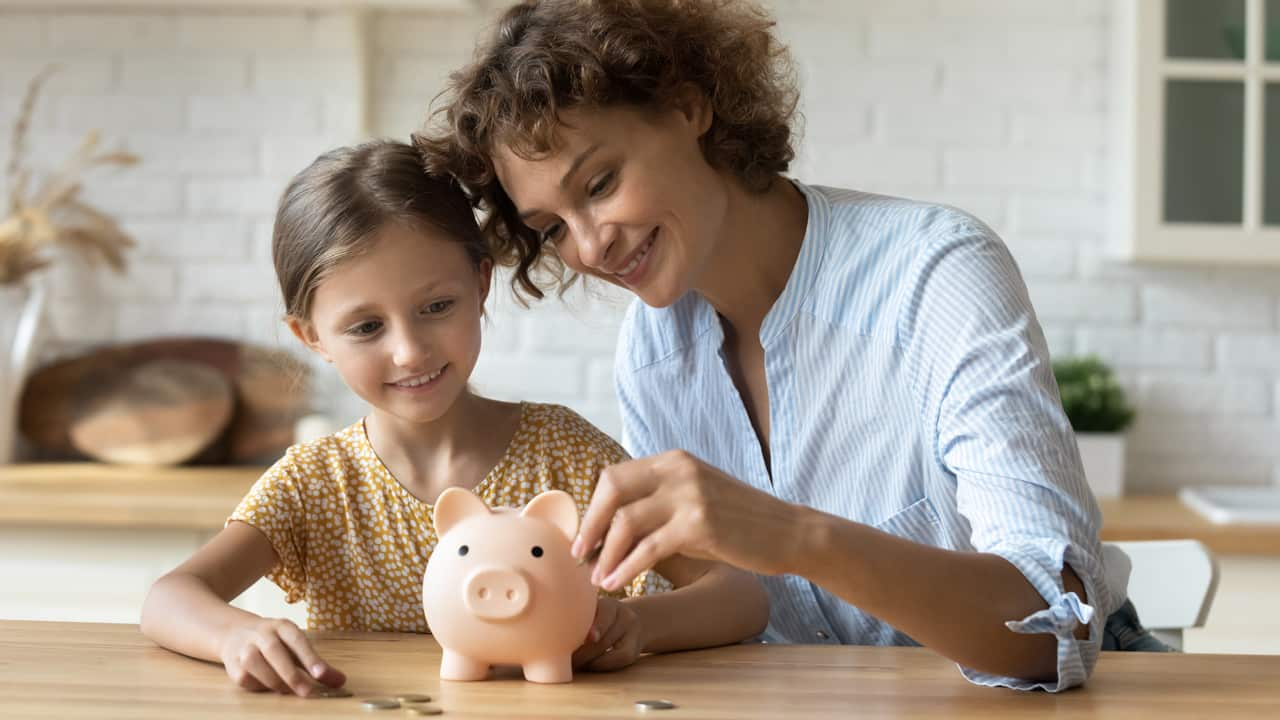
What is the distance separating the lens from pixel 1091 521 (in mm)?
1110

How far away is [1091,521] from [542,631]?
46 cm

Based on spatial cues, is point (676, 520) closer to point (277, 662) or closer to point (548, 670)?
point (548, 670)

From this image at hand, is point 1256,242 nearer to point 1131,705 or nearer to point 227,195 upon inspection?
point 1131,705

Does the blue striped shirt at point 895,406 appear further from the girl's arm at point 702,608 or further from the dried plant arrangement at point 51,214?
the dried plant arrangement at point 51,214

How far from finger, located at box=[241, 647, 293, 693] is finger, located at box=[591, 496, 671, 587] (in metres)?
0.26

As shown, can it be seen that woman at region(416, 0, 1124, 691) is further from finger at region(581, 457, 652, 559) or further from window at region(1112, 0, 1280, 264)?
window at region(1112, 0, 1280, 264)

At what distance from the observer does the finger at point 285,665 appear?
98 cm

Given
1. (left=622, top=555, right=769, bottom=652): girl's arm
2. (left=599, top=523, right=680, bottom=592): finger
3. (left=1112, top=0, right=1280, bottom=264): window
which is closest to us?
(left=599, top=523, right=680, bottom=592): finger

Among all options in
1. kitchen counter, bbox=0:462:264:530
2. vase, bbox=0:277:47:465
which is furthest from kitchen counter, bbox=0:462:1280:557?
vase, bbox=0:277:47:465

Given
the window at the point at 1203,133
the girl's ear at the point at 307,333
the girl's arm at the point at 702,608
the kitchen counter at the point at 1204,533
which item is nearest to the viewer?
the girl's arm at the point at 702,608

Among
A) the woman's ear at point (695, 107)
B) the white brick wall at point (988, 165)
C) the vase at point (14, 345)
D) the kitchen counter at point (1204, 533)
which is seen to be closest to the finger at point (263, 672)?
the woman's ear at point (695, 107)

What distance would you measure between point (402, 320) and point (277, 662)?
371mm

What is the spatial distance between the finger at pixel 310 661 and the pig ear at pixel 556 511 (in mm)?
181

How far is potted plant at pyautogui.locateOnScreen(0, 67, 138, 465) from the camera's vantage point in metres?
2.78
